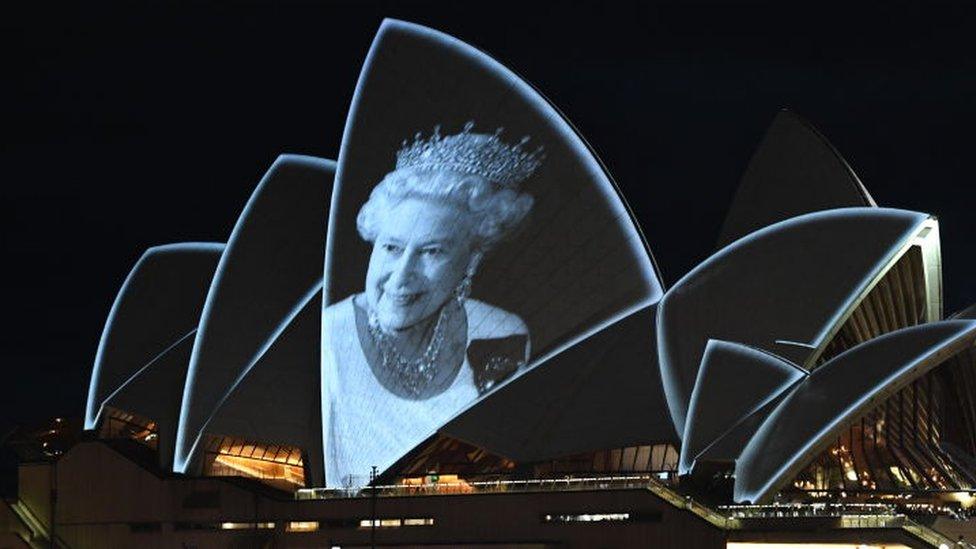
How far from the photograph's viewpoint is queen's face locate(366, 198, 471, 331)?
4847cm

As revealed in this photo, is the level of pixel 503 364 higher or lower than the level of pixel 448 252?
lower

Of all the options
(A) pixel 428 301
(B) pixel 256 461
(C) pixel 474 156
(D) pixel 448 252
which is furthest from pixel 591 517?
(B) pixel 256 461

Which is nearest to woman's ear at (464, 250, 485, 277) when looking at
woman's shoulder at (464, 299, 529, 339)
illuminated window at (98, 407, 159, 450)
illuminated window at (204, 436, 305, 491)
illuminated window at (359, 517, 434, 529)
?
woman's shoulder at (464, 299, 529, 339)

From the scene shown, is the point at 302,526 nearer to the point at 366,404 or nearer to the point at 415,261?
the point at 366,404

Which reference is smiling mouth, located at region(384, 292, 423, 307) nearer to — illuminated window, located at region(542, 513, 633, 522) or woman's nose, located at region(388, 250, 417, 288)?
woman's nose, located at region(388, 250, 417, 288)

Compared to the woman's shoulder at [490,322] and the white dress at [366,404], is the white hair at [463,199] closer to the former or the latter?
the woman's shoulder at [490,322]

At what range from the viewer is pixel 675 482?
1672 inches

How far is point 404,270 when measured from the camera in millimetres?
49312

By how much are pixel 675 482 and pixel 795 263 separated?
6.10 metres

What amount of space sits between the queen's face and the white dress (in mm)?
939

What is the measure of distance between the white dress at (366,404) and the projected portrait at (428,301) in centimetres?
4

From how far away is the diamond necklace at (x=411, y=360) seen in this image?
4841 cm

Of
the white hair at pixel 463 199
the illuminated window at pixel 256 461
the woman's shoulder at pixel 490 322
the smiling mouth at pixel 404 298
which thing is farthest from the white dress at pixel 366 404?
the illuminated window at pixel 256 461

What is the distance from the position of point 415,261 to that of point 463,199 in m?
2.29
